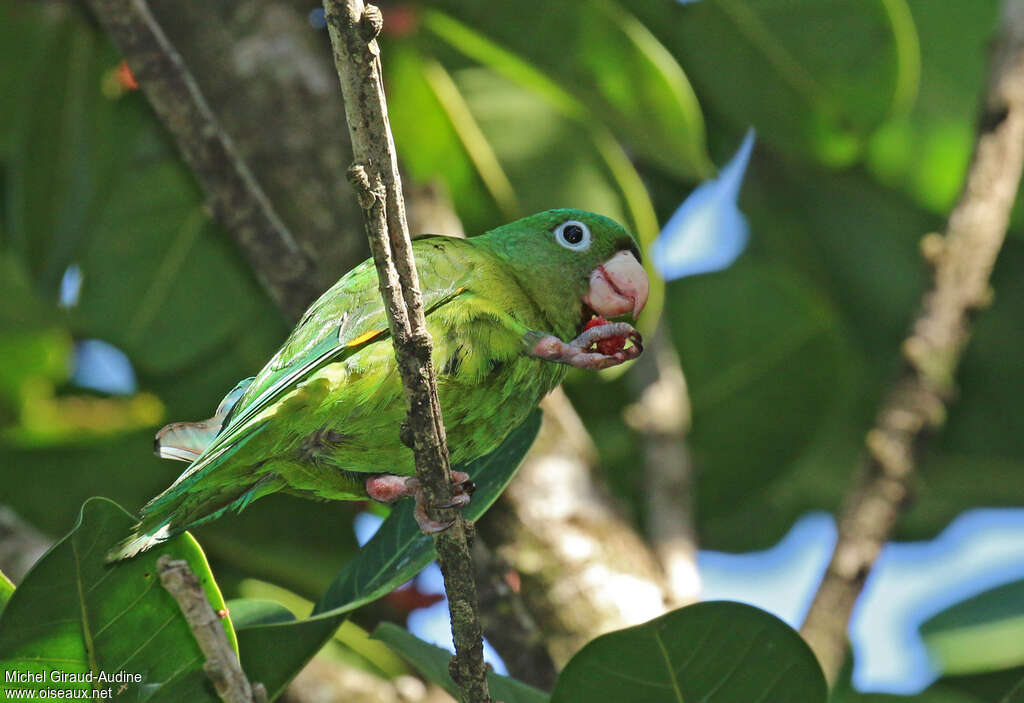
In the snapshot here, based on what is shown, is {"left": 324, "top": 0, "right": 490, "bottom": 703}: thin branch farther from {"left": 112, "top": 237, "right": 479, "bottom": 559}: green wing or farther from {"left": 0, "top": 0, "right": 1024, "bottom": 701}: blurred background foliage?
{"left": 0, "top": 0, "right": 1024, "bottom": 701}: blurred background foliage

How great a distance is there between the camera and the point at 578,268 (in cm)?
231

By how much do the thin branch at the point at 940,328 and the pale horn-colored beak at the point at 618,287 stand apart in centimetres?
98

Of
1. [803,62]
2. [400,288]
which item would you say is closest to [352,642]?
[400,288]

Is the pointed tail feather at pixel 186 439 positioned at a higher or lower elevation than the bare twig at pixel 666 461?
higher

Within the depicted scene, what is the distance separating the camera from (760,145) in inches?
167

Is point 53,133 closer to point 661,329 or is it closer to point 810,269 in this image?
point 661,329

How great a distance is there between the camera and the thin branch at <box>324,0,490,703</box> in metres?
1.26

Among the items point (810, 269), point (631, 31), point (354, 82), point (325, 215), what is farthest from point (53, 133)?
point (810, 269)

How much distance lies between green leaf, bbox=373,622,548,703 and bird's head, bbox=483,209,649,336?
2.37ft

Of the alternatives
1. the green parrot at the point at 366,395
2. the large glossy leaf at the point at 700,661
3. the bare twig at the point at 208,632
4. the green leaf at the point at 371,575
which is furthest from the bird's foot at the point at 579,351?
the bare twig at the point at 208,632

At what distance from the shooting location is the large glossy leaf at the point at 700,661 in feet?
6.05

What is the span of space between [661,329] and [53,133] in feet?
6.65

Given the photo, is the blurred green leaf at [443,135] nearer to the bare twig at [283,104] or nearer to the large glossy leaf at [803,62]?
the bare twig at [283,104]

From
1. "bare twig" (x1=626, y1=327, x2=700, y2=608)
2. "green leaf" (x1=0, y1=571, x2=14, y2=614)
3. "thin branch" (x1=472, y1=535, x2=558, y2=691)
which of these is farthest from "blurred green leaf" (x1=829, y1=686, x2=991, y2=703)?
"green leaf" (x1=0, y1=571, x2=14, y2=614)
